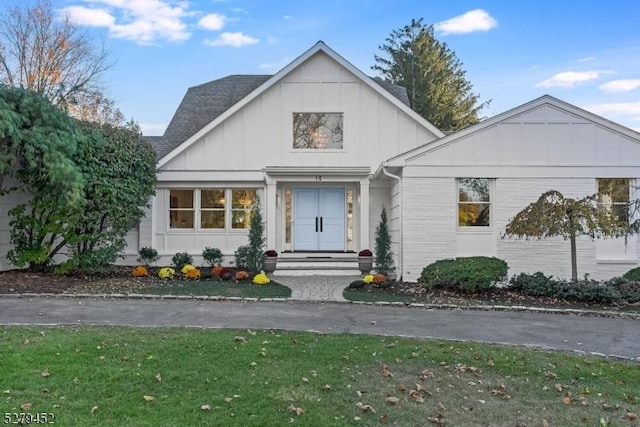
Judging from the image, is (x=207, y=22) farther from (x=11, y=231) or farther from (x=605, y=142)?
(x=605, y=142)

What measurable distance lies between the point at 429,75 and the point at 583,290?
30.8 meters

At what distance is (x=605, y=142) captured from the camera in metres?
12.9

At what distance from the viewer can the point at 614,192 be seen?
42.8 ft

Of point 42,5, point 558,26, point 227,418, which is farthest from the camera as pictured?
point 42,5

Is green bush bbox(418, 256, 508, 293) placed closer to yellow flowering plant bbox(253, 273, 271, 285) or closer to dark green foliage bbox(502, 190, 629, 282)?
dark green foliage bbox(502, 190, 629, 282)

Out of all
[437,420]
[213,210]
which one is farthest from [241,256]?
[437,420]

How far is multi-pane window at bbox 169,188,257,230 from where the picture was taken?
1565 cm

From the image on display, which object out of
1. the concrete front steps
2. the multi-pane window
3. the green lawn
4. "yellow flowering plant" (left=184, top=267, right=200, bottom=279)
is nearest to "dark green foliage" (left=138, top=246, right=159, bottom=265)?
the multi-pane window

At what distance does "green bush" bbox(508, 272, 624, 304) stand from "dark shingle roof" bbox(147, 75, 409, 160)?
29.7 ft

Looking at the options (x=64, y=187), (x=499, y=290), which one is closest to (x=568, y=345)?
(x=499, y=290)

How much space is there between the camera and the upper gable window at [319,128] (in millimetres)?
15555

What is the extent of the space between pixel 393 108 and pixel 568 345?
33.8ft

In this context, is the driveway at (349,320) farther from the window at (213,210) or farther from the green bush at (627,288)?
the window at (213,210)

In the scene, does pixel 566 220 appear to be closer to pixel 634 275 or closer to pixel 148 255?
pixel 634 275
